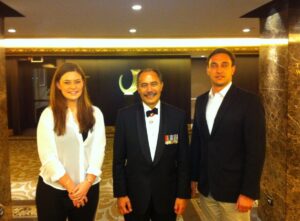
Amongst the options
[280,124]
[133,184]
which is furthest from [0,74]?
[280,124]

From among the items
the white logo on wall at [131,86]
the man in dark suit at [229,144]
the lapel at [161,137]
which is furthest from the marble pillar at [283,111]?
the white logo on wall at [131,86]

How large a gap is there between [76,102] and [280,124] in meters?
2.61

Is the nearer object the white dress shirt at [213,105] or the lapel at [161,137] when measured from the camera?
the lapel at [161,137]

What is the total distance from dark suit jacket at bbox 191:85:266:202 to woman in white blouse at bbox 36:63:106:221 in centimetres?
85

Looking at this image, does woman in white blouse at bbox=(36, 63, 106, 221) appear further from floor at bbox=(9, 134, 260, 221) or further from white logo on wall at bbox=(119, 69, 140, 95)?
white logo on wall at bbox=(119, 69, 140, 95)

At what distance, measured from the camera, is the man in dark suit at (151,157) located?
8.09 feet

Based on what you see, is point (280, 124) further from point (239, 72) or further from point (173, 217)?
point (239, 72)

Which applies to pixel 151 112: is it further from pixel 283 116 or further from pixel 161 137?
pixel 283 116

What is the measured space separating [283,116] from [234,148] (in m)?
1.65

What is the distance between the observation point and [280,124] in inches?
155

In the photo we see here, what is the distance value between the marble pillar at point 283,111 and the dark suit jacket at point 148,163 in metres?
1.78

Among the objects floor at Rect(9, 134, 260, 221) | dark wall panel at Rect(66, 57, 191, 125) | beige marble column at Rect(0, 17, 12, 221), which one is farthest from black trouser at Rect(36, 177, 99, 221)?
dark wall panel at Rect(66, 57, 191, 125)

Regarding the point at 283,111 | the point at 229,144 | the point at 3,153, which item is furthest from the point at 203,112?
the point at 3,153

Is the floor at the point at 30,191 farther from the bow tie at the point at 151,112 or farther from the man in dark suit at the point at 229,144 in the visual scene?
the bow tie at the point at 151,112
